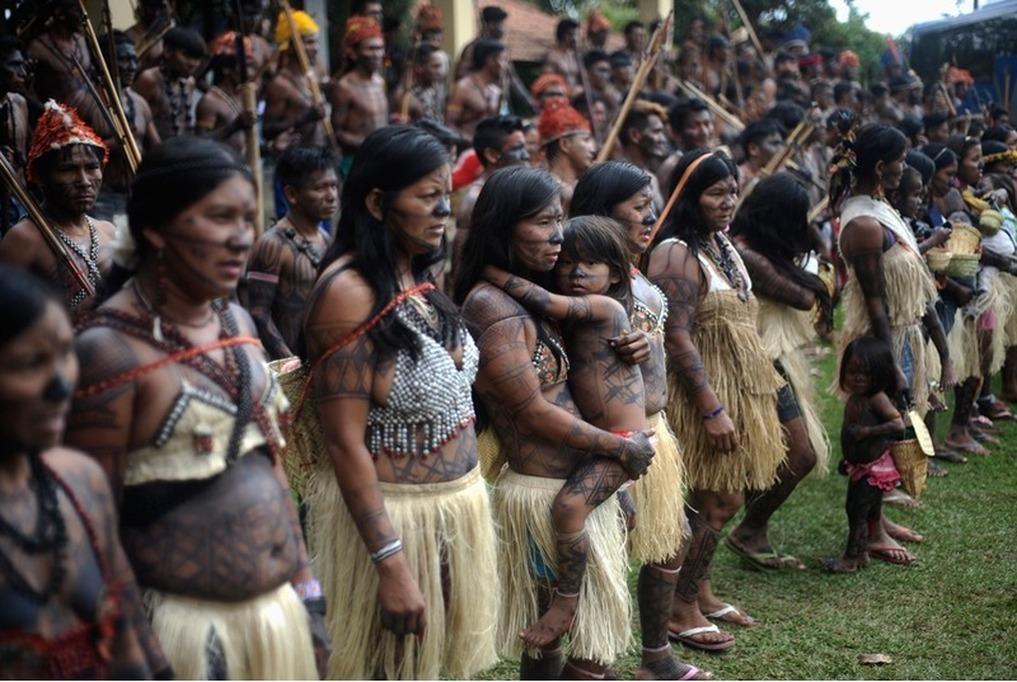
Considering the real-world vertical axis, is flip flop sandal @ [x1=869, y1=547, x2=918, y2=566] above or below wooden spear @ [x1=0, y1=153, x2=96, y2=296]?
below

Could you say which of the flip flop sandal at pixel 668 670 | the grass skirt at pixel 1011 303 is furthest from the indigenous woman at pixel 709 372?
the grass skirt at pixel 1011 303

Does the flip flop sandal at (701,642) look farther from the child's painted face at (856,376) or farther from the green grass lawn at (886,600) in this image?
the child's painted face at (856,376)

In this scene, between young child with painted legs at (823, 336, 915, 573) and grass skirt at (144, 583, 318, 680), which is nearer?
grass skirt at (144, 583, 318, 680)

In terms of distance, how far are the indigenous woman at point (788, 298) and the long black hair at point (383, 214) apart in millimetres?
2661

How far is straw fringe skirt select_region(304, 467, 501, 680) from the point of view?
3.44m

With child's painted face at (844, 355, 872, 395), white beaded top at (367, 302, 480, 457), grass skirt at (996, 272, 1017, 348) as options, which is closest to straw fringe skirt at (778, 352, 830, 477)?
child's painted face at (844, 355, 872, 395)

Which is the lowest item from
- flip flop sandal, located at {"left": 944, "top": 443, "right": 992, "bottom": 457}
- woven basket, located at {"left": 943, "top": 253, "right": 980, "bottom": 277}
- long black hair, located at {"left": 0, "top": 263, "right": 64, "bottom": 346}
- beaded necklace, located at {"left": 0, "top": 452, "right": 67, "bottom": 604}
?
flip flop sandal, located at {"left": 944, "top": 443, "right": 992, "bottom": 457}

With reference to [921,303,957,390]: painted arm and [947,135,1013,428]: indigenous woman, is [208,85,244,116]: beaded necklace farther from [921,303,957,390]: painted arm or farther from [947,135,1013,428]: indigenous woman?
[947,135,1013,428]: indigenous woman

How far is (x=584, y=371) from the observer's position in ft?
13.3

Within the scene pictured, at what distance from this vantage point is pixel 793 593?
19.1ft

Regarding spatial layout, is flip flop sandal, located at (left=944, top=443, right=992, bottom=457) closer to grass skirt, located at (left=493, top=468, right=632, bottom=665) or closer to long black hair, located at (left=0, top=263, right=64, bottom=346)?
grass skirt, located at (left=493, top=468, right=632, bottom=665)

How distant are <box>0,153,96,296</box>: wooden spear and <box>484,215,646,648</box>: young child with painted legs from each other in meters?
1.76

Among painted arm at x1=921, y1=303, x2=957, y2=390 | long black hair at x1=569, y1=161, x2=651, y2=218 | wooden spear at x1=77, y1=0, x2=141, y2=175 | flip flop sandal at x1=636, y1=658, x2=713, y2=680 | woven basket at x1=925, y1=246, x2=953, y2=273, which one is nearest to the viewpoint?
long black hair at x1=569, y1=161, x2=651, y2=218

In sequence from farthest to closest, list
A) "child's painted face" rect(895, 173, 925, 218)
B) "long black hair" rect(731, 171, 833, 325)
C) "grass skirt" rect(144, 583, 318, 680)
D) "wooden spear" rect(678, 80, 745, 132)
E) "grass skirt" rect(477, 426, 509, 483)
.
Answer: "wooden spear" rect(678, 80, 745, 132) → "child's painted face" rect(895, 173, 925, 218) → "long black hair" rect(731, 171, 833, 325) → "grass skirt" rect(477, 426, 509, 483) → "grass skirt" rect(144, 583, 318, 680)
